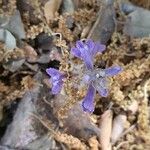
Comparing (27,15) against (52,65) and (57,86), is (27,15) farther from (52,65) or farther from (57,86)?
(57,86)

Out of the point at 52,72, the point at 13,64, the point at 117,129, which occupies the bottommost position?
the point at 117,129

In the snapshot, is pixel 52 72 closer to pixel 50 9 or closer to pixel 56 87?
pixel 56 87

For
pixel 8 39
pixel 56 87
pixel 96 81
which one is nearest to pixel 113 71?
pixel 96 81

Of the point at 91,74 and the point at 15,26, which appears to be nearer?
the point at 91,74

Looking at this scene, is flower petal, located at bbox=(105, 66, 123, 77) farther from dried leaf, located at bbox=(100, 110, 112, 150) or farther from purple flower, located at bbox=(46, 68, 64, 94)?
dried leaf, located at bbox=(100, 110, 112, 150)

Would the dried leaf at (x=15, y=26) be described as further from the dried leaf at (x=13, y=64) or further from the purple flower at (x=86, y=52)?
the purple flower at (x=86, y=52)

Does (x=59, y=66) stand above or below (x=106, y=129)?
above

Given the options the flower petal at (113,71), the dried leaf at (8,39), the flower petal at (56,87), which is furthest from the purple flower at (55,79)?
the dried leaf at (8,39)
